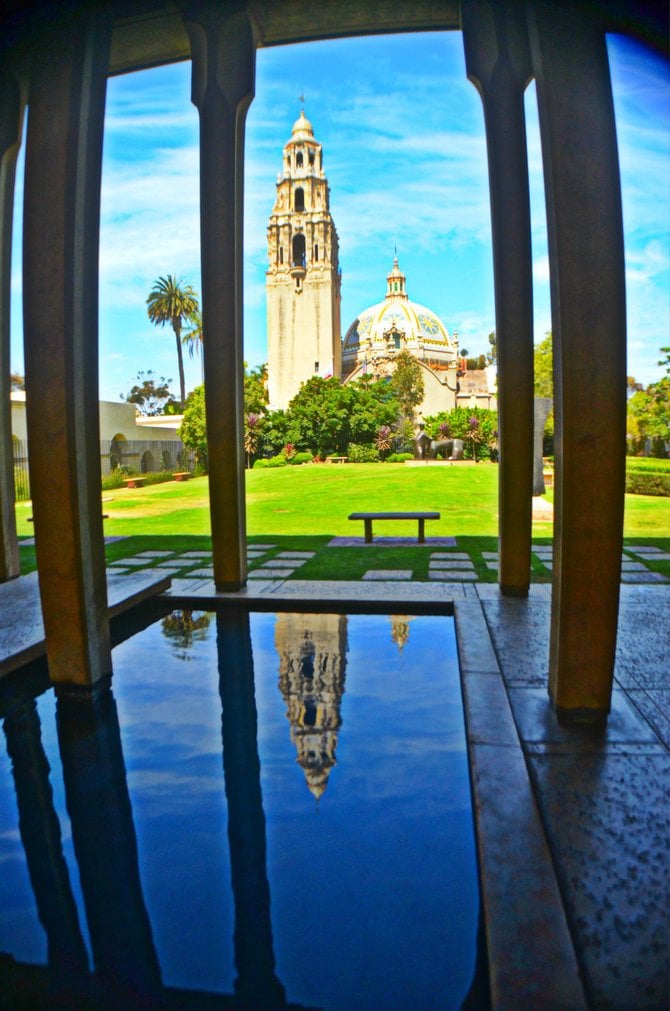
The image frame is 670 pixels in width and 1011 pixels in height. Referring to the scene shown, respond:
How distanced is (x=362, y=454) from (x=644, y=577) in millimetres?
24735

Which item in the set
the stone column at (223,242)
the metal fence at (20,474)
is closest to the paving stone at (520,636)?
the stone column at (223,242)

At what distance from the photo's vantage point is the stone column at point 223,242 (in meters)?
5.81

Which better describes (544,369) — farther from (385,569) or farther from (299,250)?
(385,569)

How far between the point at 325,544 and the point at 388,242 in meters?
67.4

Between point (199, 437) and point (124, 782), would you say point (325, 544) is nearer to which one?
point (124, 782)

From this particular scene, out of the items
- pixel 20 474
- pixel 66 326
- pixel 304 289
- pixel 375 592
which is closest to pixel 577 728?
pixel 375 592

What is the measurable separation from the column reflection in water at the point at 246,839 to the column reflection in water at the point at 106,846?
31 cm

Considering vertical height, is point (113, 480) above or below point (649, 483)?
above

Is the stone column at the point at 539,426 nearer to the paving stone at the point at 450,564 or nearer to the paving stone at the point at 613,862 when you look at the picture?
the paving stone at the point at 450,564

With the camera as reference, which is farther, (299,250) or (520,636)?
(299,250)

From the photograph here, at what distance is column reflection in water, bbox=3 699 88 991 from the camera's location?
233 centimetres

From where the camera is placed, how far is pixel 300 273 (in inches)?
1935

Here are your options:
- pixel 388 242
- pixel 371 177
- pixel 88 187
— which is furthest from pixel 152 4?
pixel 388 242

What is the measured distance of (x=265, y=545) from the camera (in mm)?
10719
